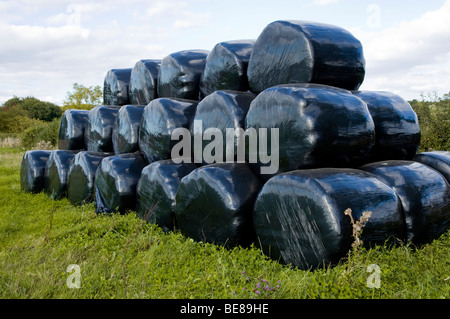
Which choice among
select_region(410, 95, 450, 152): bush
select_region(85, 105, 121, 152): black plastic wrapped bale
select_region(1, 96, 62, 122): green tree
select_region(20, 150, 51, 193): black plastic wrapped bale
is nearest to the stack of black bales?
select_region(85, 105, 121, 152): black plastic wrapped bale

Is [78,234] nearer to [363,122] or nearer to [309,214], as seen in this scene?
[309,214]

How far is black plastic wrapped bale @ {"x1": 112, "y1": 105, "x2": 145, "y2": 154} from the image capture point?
5.47 metres

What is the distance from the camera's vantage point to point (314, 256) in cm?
286

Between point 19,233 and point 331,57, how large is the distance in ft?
13.0

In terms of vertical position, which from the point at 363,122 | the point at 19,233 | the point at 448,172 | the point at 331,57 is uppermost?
the point at 331,57

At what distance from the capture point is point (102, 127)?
6102 mm

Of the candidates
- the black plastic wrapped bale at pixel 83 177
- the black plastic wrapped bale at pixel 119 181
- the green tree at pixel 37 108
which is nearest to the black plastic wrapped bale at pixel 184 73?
the black plastic wrapped bale at pixel 119 181

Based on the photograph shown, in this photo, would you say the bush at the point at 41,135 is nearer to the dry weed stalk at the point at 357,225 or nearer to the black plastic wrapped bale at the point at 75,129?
the black plastic wrapped bale at the point at 75,129

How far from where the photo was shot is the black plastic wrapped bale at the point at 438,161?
3789 millimetres

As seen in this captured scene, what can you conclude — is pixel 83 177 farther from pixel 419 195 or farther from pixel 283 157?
pixel 419 195

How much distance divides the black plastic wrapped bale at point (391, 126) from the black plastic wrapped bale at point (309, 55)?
280 millimetres

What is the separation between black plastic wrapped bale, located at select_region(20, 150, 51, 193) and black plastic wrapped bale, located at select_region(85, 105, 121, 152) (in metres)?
1.48

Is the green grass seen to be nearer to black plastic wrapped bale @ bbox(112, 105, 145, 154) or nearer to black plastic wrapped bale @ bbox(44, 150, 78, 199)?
black plastic wrapped bale @ bbox(112, 105, 145, 154)

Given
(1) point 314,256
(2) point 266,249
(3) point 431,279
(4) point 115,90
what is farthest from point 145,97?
(3) point 431,279
